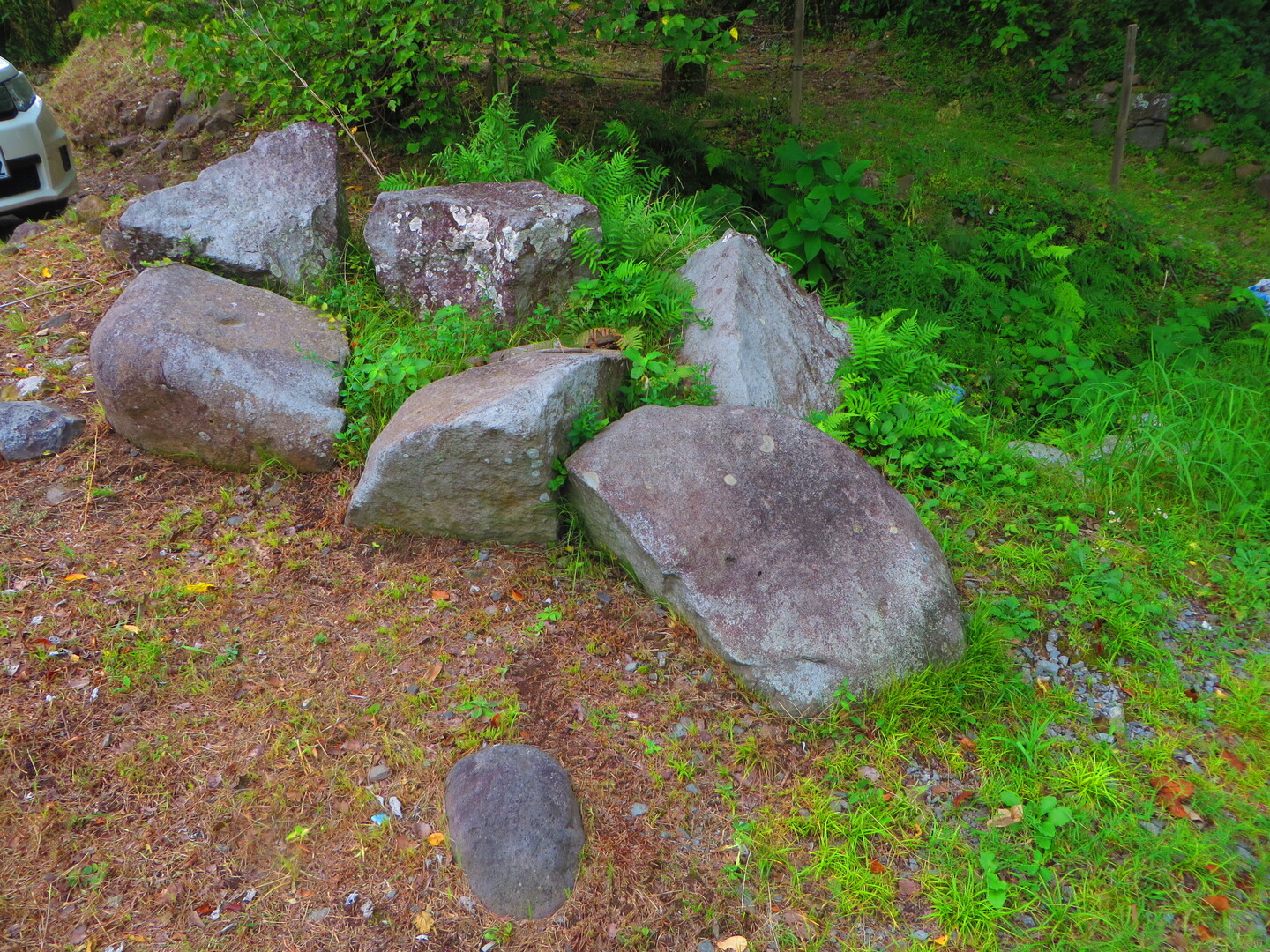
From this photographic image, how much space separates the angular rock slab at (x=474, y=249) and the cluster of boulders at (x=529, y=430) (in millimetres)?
11

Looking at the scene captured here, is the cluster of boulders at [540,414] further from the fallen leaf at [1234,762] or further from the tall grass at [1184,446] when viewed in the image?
the tall grass at [1184,446]

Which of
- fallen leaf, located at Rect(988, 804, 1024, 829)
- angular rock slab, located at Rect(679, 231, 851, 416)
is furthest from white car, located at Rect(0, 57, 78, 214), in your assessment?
fallen leaf, located at Rect(988, 804, 1024, 829)

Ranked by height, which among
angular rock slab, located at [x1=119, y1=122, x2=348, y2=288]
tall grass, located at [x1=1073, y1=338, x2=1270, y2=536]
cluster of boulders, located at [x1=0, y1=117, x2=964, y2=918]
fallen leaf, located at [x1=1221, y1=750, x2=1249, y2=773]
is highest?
angular rock slab, located at [x1=119, y1=122, x2=348, y2=288]

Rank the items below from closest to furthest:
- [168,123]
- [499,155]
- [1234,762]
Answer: [1234,762] < [499,155] < [168,123]

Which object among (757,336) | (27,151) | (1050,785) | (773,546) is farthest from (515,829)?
(27,151)

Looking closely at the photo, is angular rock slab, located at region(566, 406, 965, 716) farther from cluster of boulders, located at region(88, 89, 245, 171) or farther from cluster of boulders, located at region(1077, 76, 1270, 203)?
cluster of boulders, located at region(1077, 76, 1270, 203)

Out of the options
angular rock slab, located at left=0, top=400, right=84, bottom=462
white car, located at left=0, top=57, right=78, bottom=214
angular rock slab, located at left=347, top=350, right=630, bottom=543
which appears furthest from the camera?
white car, located at left=0, top=57, right=78, bottom=214

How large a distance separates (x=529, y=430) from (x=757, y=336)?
5.13ft

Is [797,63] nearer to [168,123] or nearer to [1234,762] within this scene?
[168,123]

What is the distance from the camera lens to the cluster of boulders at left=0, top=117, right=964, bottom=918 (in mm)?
3209

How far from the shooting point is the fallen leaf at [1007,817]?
9.55 ft

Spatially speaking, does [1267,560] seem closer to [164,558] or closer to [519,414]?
[519,414]

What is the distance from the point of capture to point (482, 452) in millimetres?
3531

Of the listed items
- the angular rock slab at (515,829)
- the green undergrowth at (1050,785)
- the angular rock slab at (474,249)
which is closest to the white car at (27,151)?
the angular rock slab at (474,249)
